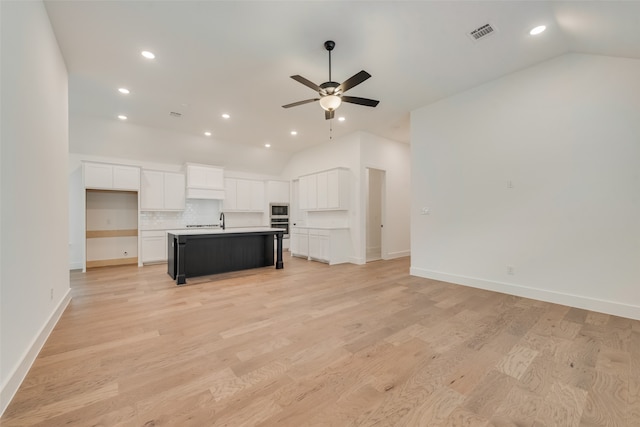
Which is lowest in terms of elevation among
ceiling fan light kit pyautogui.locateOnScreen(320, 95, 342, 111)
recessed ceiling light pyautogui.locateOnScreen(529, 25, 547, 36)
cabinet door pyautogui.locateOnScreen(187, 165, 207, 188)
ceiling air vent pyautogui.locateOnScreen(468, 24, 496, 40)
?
cabinet door pyautogui.locateOnScreen(187, 165, 207, 188)

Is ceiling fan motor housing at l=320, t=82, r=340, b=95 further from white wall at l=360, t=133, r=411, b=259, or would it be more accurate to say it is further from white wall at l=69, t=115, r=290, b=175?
white wall at l=69, t=115, r=290, b=175

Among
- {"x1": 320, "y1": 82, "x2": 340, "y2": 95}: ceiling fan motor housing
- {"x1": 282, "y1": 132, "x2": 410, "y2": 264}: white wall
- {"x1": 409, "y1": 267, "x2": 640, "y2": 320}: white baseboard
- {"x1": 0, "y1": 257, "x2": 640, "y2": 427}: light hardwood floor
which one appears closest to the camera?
{"x1": 0, "y1": 257, "x2": 640, "y2": 427}: light hardwood floor

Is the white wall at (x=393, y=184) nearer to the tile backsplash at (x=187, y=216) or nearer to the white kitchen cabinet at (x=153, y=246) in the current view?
the tile backsplash at (x=187, y=216)

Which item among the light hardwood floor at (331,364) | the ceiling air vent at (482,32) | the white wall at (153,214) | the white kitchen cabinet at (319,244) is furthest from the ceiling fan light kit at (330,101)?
the white wall at (153,214)

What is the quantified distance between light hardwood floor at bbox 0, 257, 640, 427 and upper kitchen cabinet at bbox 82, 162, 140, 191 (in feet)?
10.6

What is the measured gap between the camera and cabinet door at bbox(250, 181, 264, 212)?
327 inches

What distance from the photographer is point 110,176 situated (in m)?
5.89

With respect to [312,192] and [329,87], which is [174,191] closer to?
[312,192]

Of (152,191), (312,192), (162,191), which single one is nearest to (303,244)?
(312,192)

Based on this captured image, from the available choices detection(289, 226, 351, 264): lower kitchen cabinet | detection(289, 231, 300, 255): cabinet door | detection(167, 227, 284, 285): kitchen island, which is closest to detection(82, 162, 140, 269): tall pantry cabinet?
detection(167, 227, 284, 285): kitchen island

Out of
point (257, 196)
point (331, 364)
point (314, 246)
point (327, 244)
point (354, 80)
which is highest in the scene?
point (354, 80)

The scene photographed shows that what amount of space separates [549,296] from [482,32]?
3.55 meters

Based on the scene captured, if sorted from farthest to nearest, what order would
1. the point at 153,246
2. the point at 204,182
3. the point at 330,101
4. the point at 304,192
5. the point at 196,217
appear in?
1. the point at 304,192
2. the point at 196,217
3. the point at 204,182
4. the point at 153,246
5. the point at 330,101

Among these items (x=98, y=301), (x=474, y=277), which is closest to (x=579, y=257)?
(x=474, y=277)
